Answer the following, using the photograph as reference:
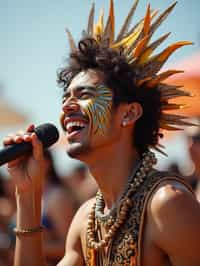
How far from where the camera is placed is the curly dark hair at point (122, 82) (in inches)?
147

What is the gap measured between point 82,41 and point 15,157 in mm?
839

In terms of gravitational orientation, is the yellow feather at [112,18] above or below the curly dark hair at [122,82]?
above

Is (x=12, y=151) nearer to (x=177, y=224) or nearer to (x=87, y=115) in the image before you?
(x=87, y=115)

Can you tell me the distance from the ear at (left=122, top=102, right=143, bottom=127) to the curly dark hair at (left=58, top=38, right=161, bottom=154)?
3cm

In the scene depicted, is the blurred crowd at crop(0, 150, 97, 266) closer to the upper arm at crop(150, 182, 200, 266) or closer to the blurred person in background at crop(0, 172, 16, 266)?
the blurred person in background at crop(0, 172, 16, 266)

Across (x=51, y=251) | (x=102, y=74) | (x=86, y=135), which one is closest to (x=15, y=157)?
(x=86, y=135)

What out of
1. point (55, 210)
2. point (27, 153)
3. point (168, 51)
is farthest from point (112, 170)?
point (55, 210)

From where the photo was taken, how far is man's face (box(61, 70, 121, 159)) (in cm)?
357

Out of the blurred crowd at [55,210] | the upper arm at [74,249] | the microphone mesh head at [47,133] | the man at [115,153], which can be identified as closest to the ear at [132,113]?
the man at [115,153]

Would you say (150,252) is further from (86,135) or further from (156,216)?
(86,135)

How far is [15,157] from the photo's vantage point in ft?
11.4

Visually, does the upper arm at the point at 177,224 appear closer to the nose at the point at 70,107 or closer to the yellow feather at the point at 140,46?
the nose at the point at 70,107

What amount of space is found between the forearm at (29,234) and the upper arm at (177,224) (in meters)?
0.82

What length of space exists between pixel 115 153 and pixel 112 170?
96 mm
